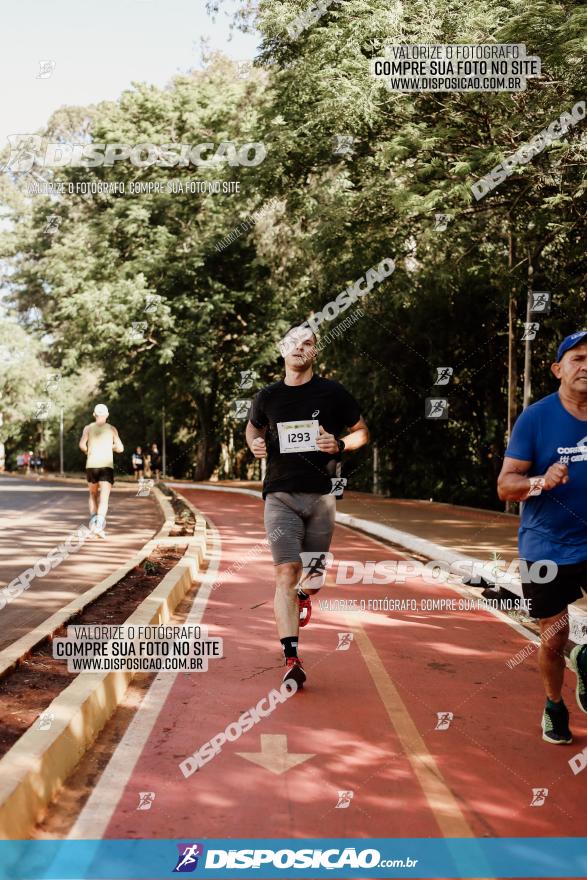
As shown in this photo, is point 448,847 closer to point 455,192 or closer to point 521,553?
point 521,553

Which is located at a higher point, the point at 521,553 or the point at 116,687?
the point at 521,553

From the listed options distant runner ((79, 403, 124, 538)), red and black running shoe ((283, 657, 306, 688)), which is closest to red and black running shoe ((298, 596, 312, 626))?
red and black running shoe ((283, 657, 306, 688))

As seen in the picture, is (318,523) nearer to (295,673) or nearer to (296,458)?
(296,458)

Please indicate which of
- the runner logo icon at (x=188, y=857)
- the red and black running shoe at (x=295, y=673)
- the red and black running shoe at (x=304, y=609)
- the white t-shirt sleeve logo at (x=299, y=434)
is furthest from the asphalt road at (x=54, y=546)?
the runner logo icon at (x=188, y=857)

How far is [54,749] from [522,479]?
8.43 feet

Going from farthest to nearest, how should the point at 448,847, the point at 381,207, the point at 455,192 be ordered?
the point at 381,207
the point at 455,192
the point at 448,847

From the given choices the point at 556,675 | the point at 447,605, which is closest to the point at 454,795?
the point at 556,675

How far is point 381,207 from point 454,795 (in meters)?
15.7

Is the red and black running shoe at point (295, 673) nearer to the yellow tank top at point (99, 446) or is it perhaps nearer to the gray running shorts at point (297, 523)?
the gray running shorts at point (297, 523)

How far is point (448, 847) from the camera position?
4.01 m

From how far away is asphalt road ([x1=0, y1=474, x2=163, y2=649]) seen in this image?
361 inches

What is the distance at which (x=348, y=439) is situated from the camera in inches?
263

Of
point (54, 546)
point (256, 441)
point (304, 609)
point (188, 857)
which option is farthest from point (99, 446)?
point (188, 857)

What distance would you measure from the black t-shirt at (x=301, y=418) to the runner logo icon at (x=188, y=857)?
290cm
